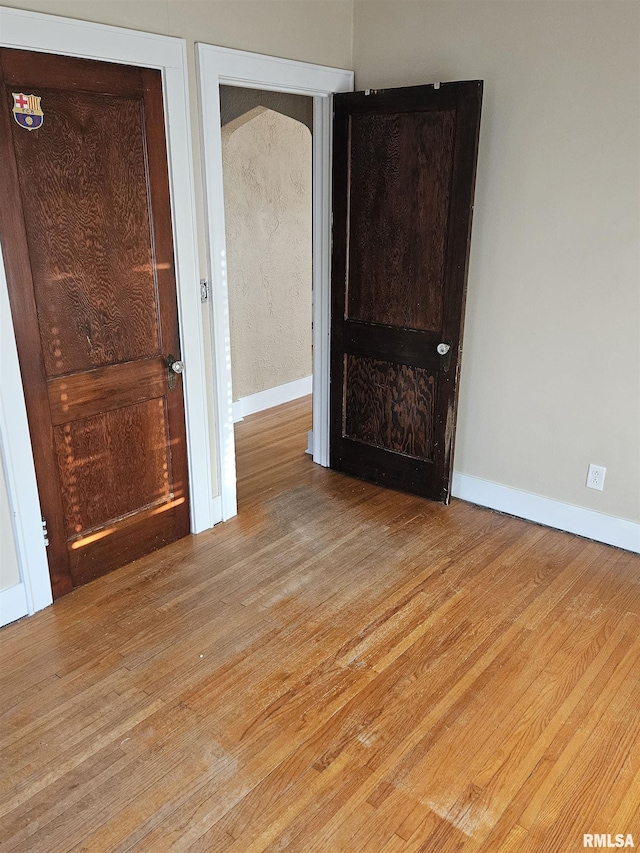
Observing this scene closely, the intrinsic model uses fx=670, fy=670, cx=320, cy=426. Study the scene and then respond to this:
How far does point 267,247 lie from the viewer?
512cm

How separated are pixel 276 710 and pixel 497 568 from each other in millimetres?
1318

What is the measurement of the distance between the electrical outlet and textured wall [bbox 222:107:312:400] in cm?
273

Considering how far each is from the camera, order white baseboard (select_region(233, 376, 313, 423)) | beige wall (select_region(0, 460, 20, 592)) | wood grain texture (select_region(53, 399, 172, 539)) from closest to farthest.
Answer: beige wall (select_region(0, 460, 20, 592)) < wood grain texture (select_region(53, 399, 172, 539)) < white baseboard (select_region(233, 376, 313, 423))

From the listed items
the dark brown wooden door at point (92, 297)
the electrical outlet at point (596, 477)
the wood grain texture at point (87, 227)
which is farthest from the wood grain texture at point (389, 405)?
the wood grain texture at point (87, 227)

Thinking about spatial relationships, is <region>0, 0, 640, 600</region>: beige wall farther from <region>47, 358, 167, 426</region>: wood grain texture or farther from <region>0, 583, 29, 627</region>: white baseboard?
<region>47, 358, 167, 426</region>: wood grain texture

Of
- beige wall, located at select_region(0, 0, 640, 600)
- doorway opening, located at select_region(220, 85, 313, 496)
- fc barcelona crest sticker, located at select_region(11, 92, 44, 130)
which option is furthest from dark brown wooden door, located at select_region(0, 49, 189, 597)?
doorway opening, located at select_region(220, 85, 313, 496)

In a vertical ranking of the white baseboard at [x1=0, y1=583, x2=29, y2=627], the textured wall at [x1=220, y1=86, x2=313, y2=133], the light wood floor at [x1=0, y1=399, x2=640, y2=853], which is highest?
the textured wall at [x1=220, y1=86, x2=313, y2=133]

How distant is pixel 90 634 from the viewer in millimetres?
2668

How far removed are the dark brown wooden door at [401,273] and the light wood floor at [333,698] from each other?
1.99 feet

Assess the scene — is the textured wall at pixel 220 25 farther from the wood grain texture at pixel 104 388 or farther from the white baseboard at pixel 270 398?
the white baseboard at pixel 270 398

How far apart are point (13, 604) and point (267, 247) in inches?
130

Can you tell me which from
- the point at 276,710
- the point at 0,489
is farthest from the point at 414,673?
the point at 0,489

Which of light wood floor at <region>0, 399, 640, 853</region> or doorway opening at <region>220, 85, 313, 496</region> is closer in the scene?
light wood floor at <region>0, 399, 640, 853</region>

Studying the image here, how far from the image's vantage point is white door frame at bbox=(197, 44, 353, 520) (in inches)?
118
